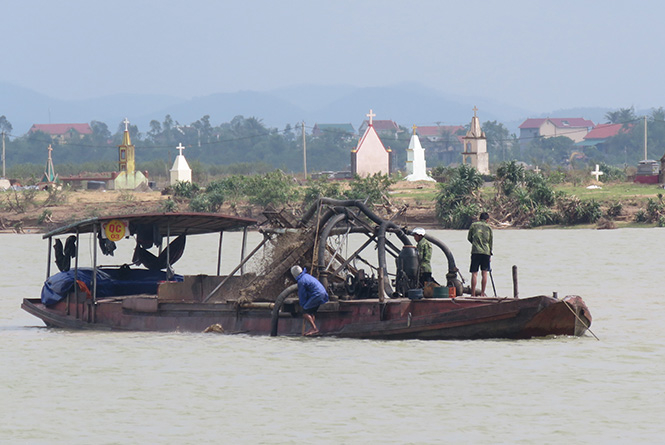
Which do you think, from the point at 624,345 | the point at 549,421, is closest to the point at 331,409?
the point at 549,421

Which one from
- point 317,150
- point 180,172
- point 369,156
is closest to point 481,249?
point 369,156

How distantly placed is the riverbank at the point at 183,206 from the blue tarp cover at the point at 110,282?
2359 cm

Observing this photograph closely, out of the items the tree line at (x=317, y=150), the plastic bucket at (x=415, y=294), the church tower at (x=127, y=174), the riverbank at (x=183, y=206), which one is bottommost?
the plastic bucket at (x=415, y=294)

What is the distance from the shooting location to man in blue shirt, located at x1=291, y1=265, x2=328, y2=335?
1557 cm

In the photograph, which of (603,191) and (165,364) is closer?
(165,364)

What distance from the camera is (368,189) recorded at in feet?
156

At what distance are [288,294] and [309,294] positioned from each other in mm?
466

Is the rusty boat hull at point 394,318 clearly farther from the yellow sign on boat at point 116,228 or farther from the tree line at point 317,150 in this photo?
the tree line at point 317,150

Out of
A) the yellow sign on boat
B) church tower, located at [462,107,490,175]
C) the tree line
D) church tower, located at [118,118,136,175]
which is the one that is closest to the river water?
the yellow sign on boat

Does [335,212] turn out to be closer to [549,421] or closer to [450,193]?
[549,421]

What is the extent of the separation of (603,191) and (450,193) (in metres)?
7.31

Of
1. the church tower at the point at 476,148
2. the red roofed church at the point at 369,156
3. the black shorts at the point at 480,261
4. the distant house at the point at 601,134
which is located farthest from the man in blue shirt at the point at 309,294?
the distant house at the point at 601,134

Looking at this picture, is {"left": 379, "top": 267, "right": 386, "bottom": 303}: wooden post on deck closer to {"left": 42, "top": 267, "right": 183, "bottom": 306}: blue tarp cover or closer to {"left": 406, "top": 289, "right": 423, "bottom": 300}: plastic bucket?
{"left": 406, "top": 289, "right": 423, "bottom": 300}: plastic bucket

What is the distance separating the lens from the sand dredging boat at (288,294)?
49.8 ft
